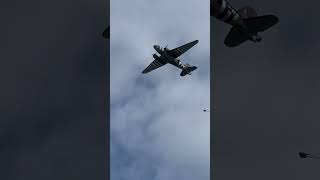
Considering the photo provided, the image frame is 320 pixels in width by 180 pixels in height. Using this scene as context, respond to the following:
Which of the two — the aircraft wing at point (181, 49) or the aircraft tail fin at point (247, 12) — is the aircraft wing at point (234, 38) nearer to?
the aircraft tail fin at point (247, 12)

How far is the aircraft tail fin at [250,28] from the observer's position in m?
39.7

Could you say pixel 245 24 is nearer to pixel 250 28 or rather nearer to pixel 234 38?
pixel 250 28

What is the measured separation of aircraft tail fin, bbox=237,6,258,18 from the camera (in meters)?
42.5

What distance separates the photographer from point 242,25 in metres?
42.8

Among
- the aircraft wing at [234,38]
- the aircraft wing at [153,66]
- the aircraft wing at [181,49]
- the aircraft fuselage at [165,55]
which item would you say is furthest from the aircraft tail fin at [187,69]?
the aircraft wing at [234,38]

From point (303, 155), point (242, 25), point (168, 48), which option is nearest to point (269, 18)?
point (242, 25)

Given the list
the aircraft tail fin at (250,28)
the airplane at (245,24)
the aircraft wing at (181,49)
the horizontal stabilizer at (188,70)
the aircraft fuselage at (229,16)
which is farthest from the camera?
the aircraft tail fin at (250,28)

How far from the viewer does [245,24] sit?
42.7m

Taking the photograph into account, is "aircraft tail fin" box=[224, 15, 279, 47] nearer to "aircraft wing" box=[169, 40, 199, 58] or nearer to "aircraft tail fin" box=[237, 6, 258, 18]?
"aircraft tail fin" box=[237, 6, 258, 18]

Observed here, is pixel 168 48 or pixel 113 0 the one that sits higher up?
pixel 113 0

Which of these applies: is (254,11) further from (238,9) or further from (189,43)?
(189,43)

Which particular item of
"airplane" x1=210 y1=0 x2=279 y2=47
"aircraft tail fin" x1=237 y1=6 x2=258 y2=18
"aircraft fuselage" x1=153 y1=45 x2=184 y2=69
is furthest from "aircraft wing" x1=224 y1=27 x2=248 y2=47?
"aircraft fuselage" x1=153 y1=45 x2=184 y2=69

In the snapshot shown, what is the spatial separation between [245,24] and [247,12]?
128 cm

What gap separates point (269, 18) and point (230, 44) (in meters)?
5.11
